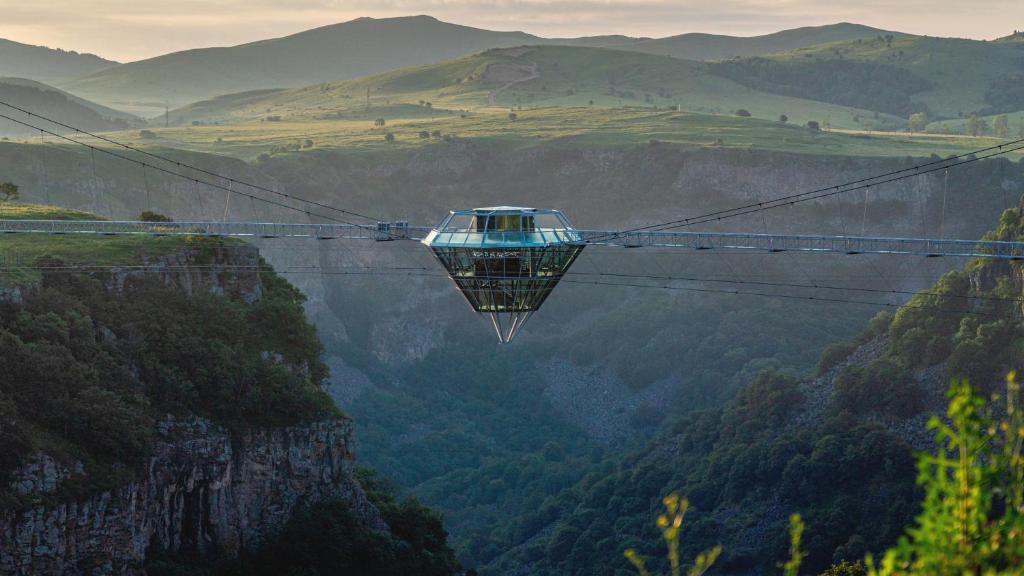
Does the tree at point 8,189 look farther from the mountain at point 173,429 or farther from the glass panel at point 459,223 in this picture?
the glass panel at point 459,223

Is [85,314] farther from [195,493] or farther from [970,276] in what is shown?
[970,276]

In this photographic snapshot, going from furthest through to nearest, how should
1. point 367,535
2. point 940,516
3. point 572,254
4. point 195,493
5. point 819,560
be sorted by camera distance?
point 819,560 < point 367,535 < point 195,493 < point 572,254 < point 940,516

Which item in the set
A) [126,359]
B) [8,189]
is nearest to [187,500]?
[126,359]

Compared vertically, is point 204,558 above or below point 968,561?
below

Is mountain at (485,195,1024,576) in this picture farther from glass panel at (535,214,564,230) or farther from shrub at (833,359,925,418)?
glass panel at (535,214,564,230)

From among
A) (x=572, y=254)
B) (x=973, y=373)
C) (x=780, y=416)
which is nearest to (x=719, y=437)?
(x=780, y=416)

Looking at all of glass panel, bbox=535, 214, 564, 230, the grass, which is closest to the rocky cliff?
the grass

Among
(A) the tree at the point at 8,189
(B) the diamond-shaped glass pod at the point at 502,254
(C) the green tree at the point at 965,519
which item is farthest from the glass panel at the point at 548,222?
(A) the tree at the point at 8,189

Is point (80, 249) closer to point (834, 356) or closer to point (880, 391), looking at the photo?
point (880, 391)
